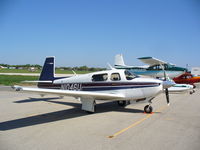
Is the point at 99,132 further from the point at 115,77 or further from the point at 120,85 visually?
the point at 115,77

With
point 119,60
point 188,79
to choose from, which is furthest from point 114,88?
point 119,60

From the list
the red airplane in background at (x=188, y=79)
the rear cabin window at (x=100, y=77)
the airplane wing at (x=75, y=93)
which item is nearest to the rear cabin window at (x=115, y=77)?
the rear cabin window at (x=100, y=77)

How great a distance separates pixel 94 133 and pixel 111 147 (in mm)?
1248

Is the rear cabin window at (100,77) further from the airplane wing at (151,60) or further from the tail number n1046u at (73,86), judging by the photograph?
the airplane wing at (151,60)

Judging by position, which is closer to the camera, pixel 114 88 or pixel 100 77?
pixel 114 88

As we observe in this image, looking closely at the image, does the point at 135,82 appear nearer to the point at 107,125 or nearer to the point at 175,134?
the point at 107,125

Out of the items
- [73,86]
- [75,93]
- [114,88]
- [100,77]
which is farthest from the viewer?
[73,86]

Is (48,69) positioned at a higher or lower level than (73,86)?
higher

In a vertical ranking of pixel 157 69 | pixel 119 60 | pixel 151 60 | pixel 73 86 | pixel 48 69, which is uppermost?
pixel 119 60

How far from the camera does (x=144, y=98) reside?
860cm

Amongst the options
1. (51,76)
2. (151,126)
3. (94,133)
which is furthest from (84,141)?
(51,76)

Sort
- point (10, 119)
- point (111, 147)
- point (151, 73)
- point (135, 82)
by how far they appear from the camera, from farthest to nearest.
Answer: point (151, 73) → point (135, 82) → point (10, 119) → point (111, 147)

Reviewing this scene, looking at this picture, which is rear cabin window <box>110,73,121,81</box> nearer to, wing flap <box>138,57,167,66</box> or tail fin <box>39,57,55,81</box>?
tail fin <box>39,57,55,81</box>

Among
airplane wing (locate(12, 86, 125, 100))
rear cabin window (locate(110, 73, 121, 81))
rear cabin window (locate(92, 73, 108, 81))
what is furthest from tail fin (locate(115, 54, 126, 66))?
airplane wing (locate(12, 86, 125, 100))
